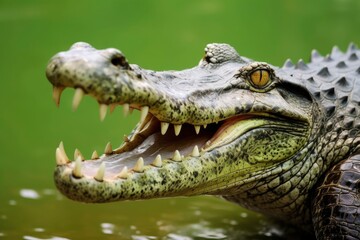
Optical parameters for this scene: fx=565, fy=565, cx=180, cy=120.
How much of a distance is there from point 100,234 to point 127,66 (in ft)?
4.30

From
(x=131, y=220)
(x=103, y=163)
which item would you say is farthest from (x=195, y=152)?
(x=131, y=220)

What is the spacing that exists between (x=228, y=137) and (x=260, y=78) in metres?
0.40

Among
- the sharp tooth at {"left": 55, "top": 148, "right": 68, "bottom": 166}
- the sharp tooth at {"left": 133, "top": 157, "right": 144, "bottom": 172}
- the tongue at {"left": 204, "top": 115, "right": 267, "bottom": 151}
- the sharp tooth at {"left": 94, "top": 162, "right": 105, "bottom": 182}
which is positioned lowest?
the sharp tooth at {"left": 94, "top": 162, "right": 105, "bottom": 182}

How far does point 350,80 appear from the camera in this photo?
11.5 ft

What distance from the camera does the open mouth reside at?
242 cm

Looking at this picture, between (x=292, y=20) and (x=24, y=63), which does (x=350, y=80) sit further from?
(x=292, y=20)

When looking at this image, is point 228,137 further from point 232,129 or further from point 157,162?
point 157,162

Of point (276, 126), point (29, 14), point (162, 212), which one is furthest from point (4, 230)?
point (29, 14)

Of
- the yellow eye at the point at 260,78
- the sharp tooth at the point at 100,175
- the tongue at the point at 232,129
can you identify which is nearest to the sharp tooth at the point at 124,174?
the sharp tooth at the point at 100,175

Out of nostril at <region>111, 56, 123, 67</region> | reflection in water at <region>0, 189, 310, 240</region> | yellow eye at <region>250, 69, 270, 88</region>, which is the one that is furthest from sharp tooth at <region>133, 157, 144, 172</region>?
reflection in water at <region>0, 189, 310, 240</region>

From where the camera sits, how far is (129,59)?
1004 centimetres

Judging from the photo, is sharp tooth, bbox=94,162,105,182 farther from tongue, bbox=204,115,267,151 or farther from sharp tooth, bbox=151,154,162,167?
tongue, bbox=204,115,267,151

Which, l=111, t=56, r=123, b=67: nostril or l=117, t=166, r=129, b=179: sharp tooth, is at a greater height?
l=111, t=56, r=123, b=67: nostril

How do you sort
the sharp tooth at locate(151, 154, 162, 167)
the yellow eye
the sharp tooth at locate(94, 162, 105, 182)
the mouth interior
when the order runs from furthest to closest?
the yellow eye, the mouth interior, the sharp tooth at locate(151, 154, 162, 167), the sharp tooth at locate(94, 162, 105, 182)
